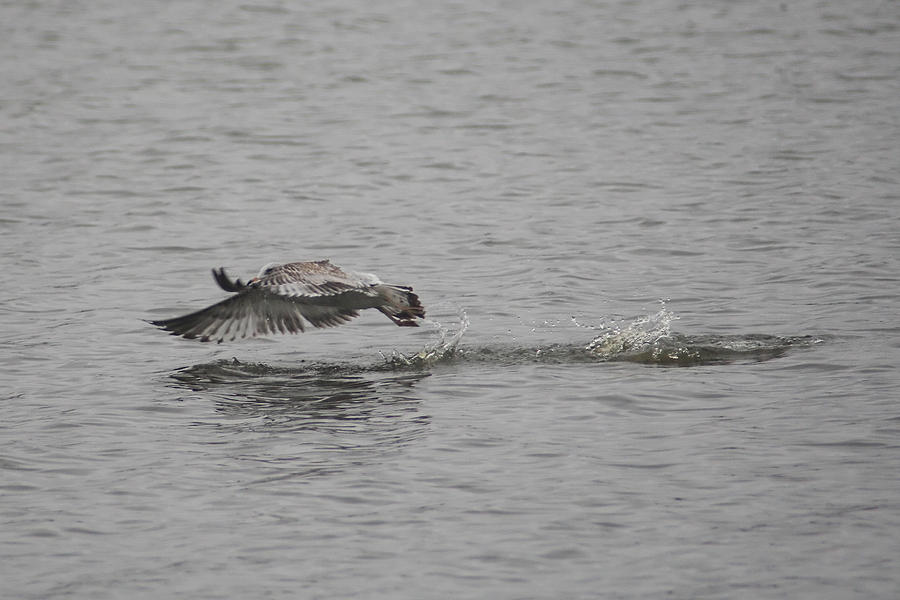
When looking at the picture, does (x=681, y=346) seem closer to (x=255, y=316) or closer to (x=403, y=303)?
(x=403, y=303)

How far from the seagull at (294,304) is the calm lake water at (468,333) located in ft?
1.31

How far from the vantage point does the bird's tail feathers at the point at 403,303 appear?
8.38 m

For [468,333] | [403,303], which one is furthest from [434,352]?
[403,303]

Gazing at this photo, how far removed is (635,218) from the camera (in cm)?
1349

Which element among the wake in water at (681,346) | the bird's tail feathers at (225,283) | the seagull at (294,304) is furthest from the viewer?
the wake in water at (681,346)

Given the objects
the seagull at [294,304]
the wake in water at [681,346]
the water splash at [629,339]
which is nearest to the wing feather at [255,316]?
the seagull at [294,304]

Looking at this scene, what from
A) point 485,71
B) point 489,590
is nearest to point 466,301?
point 489,590

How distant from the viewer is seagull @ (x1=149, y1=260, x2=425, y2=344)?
8.25m

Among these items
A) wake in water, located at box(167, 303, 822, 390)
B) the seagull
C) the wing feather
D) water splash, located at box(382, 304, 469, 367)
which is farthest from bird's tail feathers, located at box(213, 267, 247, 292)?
water splash, located at box(382, 304, 469, 367)

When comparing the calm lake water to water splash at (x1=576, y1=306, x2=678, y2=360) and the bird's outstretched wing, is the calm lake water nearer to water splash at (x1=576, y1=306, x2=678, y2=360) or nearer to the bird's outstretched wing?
water splash at (x1=576, y1=306, x2=678, y2=360)

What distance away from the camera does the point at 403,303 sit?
8406 mm

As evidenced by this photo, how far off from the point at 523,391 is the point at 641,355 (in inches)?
46.1

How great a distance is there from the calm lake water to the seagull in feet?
1.31

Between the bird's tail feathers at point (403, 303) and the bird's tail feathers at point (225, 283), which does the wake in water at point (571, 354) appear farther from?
the bird's tail feathers at point (225, 283)
